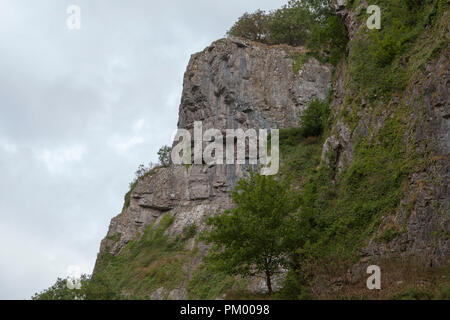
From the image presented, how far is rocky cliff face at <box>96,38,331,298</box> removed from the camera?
1471 inches

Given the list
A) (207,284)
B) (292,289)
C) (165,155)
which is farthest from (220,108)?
(292,289)

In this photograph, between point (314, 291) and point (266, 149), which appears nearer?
point (314, 291)

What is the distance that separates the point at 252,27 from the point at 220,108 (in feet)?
51.6

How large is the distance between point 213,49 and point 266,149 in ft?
41.3

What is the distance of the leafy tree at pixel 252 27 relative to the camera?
5119cm

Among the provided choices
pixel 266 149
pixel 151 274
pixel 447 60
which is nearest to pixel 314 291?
pixel 447 60

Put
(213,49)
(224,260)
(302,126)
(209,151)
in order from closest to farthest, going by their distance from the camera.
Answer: (224,260), (302,126), (209,151), (213,49)

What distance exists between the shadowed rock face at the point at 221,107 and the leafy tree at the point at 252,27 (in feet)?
28.5

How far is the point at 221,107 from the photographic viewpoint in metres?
40.2

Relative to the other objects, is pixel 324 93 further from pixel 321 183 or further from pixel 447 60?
pixel 447 60

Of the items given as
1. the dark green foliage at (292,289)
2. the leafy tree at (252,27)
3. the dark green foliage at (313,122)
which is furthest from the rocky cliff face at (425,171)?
the leafy tree at (252,27)
